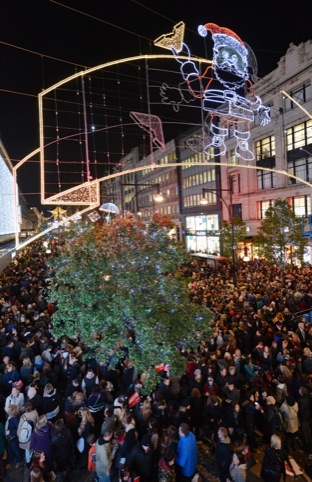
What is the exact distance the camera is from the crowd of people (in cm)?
600

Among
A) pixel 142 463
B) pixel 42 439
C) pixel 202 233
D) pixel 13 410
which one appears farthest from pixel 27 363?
Answer: pixel 202 233

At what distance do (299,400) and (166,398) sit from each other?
9.48ft

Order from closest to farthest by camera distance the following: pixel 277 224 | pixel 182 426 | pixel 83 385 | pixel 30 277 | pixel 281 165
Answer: pixel 182 426 < pixel 83 385 < pixel 30 277 < pixel 277 224 < pixel 281 165

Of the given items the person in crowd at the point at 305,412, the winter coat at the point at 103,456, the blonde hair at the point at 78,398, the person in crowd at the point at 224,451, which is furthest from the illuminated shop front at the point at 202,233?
the winter coat at the point at 103,456

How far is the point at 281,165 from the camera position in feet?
107

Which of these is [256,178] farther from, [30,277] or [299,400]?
[299,400]

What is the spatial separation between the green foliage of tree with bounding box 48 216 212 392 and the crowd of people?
0.78m

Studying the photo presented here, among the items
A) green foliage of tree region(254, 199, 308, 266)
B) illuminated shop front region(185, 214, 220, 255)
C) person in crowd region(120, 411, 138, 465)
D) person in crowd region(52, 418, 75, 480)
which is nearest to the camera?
person in crowd region(120, 411, 138, 465)

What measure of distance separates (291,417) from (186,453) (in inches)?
99.4

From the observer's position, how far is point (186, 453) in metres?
6.04

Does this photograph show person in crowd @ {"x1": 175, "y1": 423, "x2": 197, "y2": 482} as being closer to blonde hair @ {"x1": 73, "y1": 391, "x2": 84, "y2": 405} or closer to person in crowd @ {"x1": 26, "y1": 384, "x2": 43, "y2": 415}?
blonde hair @ {"x1": 73, "y1": 391, "x2": 84, "y2": 405}

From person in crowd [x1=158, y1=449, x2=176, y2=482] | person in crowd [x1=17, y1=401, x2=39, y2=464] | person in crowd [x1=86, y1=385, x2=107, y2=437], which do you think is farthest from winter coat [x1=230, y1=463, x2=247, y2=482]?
person in crowd [x1=17, y1=401, x2=39, y2=464]

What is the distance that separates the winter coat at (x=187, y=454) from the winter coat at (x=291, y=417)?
2284 mm

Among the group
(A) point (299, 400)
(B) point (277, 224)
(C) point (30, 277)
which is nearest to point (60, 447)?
(A) point (299, 400)
